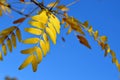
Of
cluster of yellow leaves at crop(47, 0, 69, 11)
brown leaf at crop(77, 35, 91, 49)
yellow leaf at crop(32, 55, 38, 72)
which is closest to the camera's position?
yellow leaf at crop(32, 55, 38, 72)

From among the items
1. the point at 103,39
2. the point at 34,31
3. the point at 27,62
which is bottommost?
the point at 27,62

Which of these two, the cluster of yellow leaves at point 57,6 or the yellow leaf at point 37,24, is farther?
the cluster of yellow leaves at point 57,6

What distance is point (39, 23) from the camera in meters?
0.95

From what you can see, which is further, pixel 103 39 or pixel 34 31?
pixel 103 39

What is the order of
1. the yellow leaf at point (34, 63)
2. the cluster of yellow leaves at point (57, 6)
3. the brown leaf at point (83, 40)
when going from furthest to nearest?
1. the cluster of yellow leaves at point (57, 6)
2. the brown leaf at point (83, 40)
3. the yellow leaf at point (34, 63)

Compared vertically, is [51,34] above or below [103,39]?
below

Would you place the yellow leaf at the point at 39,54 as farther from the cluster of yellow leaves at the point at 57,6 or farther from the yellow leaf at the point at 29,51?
the cluster of yellow leaves at the point at 57,6

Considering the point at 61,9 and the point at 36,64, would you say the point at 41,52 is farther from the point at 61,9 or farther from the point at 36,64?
the point at 61,9

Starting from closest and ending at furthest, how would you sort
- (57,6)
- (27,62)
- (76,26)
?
1. (27,62)
2. (76,26)
3. (57,6)

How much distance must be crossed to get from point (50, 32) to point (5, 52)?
0.79 feet

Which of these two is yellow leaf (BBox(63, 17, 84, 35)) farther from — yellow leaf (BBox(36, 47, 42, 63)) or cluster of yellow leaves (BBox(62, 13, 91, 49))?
yellow leaf (BBox(36, 47, 42, 63))

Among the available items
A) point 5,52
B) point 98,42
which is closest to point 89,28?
point 98,42

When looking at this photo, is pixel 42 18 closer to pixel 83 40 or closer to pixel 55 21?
pixel 55 21

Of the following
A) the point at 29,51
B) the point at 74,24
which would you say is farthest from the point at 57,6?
the point at 29,51
